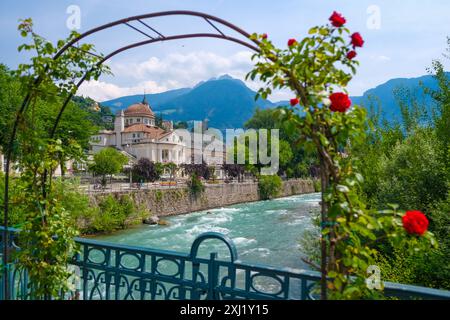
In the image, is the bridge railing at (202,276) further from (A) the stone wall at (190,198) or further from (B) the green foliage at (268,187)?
(B) the green foliage at (268,187)

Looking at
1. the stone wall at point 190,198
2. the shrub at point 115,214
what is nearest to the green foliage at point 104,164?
the stone wall at point 190,198

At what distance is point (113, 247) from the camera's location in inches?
126

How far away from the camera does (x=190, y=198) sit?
33062mm

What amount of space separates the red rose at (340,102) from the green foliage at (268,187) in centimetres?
4260

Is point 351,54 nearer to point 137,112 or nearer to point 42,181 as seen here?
point 42,181

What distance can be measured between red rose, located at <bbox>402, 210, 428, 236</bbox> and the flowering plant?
89mm

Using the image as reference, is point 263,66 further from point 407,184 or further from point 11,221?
point 11,221

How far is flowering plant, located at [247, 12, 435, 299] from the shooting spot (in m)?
1.99

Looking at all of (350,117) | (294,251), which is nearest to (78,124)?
(294,251)

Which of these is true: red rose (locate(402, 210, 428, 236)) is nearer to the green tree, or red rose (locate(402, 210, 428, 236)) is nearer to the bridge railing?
the bridge railing

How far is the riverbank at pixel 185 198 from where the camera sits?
90.8 ft

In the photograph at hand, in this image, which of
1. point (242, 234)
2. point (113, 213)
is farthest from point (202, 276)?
point (113, 213)

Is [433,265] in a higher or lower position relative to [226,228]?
higher
